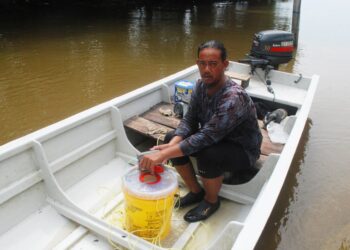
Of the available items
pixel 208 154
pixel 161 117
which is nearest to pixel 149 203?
pixel 208 154

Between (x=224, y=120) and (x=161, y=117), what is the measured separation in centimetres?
160

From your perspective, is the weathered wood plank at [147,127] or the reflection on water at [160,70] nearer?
the weathered wood plank at [147,127]

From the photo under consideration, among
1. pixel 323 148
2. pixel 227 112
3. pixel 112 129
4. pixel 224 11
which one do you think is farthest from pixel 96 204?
pixel 224 11

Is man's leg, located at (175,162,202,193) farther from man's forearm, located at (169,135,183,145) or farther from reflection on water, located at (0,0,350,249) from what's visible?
reflection on water, located at (0,0,350,249)

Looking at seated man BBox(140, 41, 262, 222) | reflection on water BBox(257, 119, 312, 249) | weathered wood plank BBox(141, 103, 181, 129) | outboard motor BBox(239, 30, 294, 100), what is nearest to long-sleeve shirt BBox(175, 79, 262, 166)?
seated man BBox(140, 41, 262, 222)

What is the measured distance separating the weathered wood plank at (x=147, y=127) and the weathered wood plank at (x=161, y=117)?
0.31ft

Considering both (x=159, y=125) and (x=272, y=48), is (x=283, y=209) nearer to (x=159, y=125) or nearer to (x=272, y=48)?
(x=159, y=125)

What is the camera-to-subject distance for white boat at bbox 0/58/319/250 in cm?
249

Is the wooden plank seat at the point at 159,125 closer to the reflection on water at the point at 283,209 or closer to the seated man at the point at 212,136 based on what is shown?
the seated man at the point at 212,136

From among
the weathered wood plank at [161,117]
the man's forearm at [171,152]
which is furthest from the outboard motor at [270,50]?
the man's forearm at [171,152]

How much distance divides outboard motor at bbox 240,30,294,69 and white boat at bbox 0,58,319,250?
1.86 m

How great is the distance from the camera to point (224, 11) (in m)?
21.5

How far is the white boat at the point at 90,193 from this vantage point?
2488 mm

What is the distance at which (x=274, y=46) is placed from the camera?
204 inches
